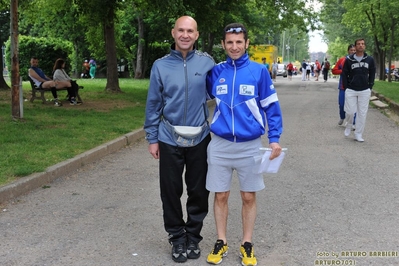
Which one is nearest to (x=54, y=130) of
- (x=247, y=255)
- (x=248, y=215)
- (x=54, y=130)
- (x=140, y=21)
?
(x=54, y=130)

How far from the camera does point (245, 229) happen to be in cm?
410

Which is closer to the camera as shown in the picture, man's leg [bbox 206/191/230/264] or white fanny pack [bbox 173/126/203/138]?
white fanny pack [bbox 173/126/203/138]

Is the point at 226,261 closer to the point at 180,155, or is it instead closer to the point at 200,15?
the point at 180,155

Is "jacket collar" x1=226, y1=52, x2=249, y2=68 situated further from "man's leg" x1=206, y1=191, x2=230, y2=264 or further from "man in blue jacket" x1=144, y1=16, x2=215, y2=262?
"man's leg" x1=206, y1=191, x2=230, y2=264

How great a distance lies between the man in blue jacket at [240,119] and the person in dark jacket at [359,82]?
20.4 feet

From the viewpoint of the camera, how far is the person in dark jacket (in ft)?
31.7

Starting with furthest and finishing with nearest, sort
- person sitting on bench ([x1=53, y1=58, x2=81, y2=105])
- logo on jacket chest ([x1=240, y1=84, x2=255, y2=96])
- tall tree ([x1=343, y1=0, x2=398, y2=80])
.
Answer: tall tree ([x1=343, y1=0, x2=398, y2=80]), person sitting on bench ([x1=53, y1=58, x2=81, y2=105]), logo on jacket chest ([x1=240, y1=84, x2=255, y2=96])

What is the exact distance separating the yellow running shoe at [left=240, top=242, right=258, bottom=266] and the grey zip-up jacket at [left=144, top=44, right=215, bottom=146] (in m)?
0.94

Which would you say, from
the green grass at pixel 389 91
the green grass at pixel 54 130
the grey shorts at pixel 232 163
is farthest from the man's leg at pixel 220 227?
the green grass at pixel 389 91

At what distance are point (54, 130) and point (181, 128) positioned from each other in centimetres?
643

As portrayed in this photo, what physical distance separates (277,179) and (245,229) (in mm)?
2938

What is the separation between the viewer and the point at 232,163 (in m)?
3.94

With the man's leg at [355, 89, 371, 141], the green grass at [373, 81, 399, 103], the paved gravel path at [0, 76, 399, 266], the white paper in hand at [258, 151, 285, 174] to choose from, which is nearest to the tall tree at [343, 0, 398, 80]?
the green grass at [373, 81, 399, 103]

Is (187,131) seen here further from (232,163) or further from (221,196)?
(221,196)
